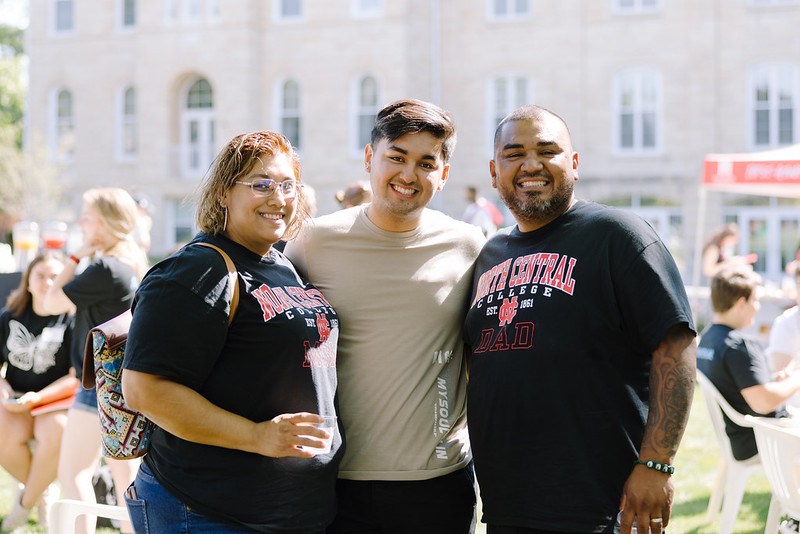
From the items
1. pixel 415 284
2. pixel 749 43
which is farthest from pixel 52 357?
pixel 749 43

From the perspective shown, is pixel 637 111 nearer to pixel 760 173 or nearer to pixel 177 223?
pixel 760 173

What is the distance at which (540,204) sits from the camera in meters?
2.81

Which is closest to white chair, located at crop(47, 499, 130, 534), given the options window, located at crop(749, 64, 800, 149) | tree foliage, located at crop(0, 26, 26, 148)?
window, located at crop(749, 64, 800, 149)

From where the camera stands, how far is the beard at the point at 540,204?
9.23ft

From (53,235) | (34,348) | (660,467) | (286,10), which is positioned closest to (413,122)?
(660,467)

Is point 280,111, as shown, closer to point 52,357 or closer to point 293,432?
point 52,357

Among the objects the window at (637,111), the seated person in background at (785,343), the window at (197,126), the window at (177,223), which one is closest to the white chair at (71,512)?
the seated person in background at (785,343)

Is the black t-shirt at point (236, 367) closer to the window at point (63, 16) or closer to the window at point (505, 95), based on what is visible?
the window at point (505, 95)

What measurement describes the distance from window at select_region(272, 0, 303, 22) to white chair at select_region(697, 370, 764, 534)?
22.8 meters

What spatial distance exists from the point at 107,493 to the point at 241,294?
3.84 metres

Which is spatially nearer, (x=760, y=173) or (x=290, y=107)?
(x=760, y=173)

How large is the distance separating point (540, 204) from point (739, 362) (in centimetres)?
304

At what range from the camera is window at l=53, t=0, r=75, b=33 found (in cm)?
2919

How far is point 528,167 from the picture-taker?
2.83 m
